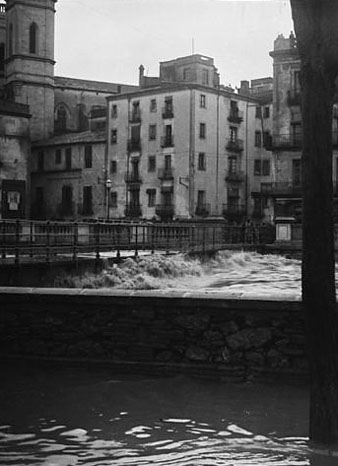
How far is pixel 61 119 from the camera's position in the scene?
67938 mm

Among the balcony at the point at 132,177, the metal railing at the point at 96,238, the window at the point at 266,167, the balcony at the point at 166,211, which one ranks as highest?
the window at the point at 266,167

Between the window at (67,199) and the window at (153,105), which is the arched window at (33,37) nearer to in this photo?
the window at (67,199)

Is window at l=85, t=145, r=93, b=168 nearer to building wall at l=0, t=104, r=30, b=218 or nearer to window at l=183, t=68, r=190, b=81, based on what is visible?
building wall at l=0, t=104, r=30, b=218

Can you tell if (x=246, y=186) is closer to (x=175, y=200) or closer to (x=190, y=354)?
(x=175, y=200)

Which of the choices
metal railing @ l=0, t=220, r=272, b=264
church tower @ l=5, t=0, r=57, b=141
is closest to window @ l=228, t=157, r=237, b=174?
metal railing @ l=0, t=220, r=272, b=264

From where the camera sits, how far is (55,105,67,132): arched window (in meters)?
67.8

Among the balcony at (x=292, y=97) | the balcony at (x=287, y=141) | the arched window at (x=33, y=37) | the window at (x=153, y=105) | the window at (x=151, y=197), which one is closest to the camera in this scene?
the balcony at (x=292, y=97)

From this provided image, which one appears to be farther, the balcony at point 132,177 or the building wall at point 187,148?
the balcony at point 132,177

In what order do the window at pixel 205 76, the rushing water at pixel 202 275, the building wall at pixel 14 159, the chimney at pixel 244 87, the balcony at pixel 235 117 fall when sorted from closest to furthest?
the rushing water at pixel 202 275
the building wall at pixel 14 159
the balcony at pixel 235 117
the window at pixel 205 76
the chimney at pixel 244 87

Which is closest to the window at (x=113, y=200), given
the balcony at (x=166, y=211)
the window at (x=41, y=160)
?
the balcony at (x=166, y=211)

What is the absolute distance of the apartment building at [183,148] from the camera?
54.4m

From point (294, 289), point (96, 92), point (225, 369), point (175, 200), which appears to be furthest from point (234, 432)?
point (96, 92)

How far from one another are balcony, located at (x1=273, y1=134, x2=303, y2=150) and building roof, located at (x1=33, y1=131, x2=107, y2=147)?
16791 mm

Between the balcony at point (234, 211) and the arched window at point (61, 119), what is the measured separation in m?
20.8
